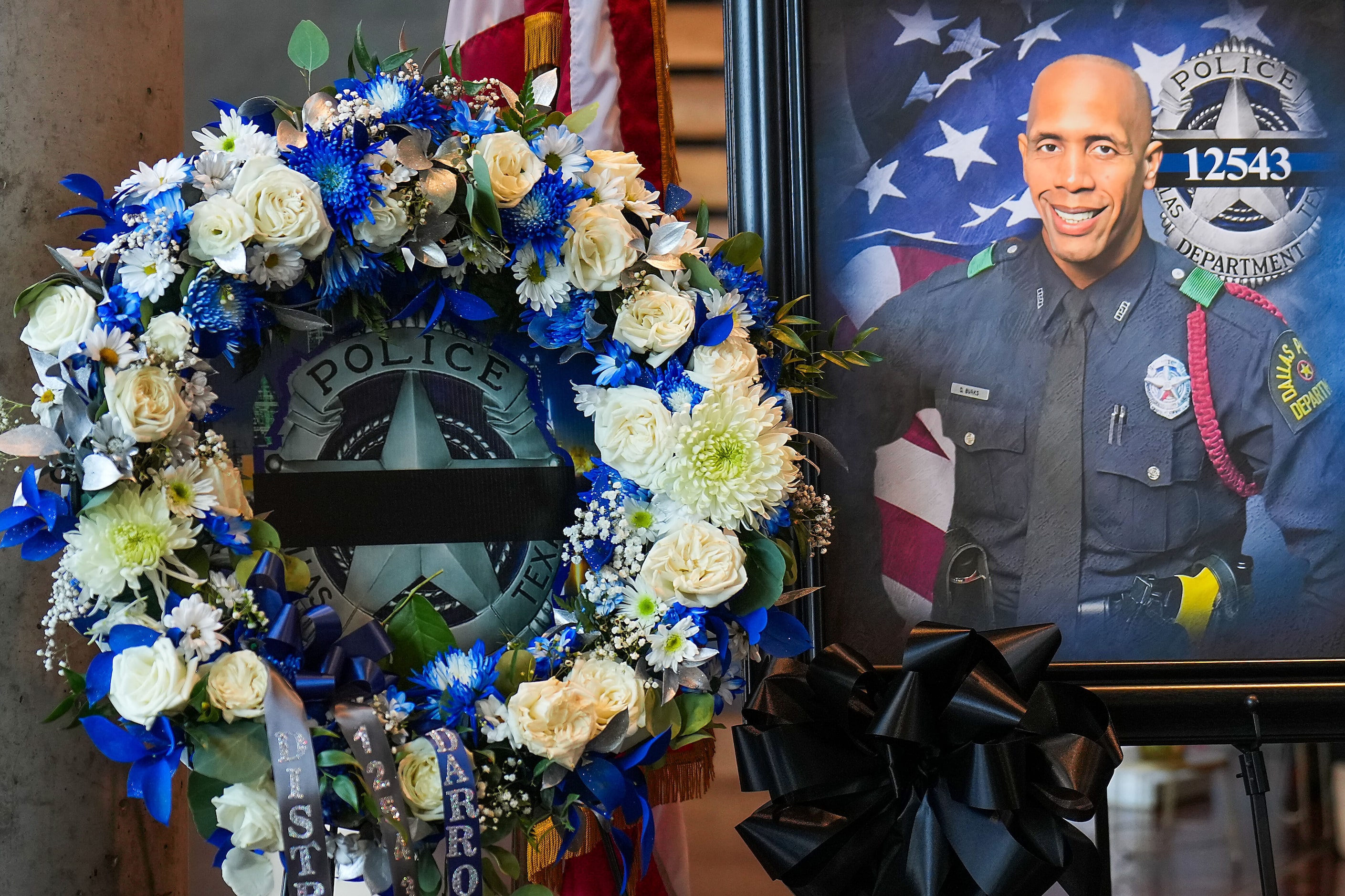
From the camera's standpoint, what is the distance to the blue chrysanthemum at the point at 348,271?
3.51 feet

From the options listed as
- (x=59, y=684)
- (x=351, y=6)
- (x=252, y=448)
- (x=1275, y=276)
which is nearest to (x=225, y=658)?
(x=252, y=448)

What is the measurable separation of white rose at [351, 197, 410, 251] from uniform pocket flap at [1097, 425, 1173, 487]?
87cm

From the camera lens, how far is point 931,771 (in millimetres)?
1092

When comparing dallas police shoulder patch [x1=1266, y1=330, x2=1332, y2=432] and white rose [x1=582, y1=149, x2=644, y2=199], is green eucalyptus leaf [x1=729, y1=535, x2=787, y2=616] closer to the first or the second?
white rose [x1=582, y1=149, x2=644, y2=199]

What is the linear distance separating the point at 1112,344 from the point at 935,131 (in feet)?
1.12

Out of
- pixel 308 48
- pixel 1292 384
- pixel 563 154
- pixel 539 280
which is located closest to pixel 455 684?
pixel 539 280

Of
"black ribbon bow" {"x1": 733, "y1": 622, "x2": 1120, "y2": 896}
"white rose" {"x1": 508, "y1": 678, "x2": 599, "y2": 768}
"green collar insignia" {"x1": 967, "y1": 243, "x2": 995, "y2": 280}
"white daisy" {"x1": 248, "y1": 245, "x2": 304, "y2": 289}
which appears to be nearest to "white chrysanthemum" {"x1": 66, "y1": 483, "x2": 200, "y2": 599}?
"white daisy" {"x1": 248, "y1": 245, "x2": 304, "y2": 289}

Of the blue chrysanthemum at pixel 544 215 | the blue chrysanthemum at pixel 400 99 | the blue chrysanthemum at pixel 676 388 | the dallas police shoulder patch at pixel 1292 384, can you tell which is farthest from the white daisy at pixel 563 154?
the dallas police shoulder patch at pixel 1292 384

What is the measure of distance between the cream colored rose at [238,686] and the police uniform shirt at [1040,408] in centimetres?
71

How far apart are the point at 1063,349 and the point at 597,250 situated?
61 cm

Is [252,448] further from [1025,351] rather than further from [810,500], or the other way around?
[1025,351]

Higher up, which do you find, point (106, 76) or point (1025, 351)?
point (106, 76)

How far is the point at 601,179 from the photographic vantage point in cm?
114

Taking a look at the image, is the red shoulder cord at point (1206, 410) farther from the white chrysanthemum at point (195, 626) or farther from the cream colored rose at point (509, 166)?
the white chrysanthemum at point (195, 626)
